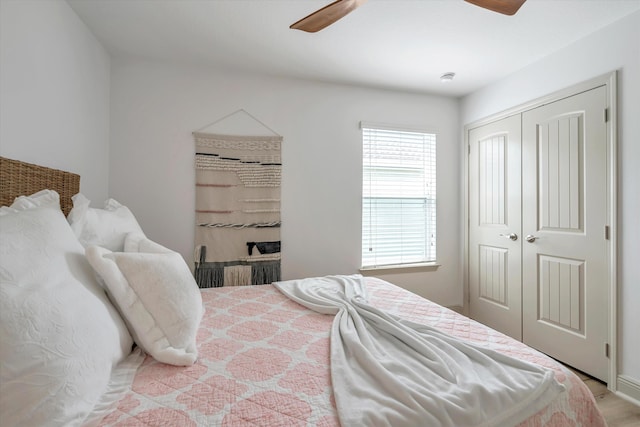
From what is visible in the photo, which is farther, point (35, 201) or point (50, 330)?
point (35, 201)

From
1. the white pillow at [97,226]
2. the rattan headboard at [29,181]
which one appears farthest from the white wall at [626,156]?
the rattan headboard at [29,181]

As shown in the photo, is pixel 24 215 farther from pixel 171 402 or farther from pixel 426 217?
pixel 426 217

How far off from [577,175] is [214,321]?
2.77m

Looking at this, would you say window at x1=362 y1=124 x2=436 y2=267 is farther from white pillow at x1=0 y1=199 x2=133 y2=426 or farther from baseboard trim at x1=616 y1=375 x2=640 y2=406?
white pillow at x1=0 y1=199 x2=133 y2=426

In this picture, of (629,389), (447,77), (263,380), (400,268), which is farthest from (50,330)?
(447,77)

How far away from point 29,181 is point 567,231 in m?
3.55

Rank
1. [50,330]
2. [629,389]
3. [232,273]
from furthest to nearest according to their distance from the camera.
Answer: [232,273] < [629,389] < [50,330]

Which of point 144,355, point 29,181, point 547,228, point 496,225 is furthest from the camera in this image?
point 496,225

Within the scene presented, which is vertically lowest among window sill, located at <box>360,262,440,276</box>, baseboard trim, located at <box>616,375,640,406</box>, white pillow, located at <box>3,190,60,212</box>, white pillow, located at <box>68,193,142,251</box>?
baseboard trim, located at <box>616,375,640,406</box>

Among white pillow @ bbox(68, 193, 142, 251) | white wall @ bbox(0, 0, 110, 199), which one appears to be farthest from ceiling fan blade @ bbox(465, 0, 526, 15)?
white wall @ bbox(0, 0, 110, 199)

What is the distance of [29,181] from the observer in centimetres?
155

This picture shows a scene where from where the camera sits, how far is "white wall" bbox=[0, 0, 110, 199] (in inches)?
59.5

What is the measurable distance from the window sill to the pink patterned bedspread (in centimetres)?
153

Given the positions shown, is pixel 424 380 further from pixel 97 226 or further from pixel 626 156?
pixel 626 156
